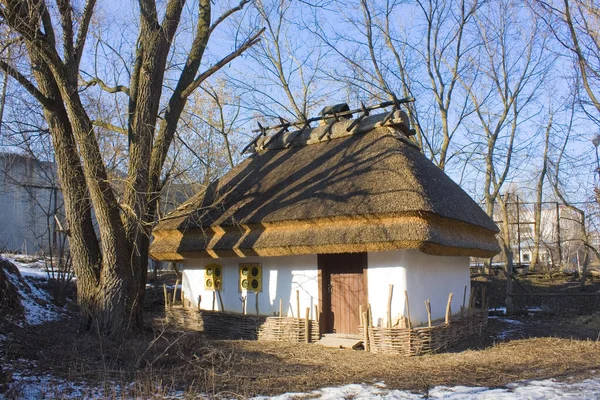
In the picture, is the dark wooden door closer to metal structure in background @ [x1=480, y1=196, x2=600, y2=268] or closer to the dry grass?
the dry grass

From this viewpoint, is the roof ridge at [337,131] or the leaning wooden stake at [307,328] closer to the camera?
the leaning wooden stake at [307,328]

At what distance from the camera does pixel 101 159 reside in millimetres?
10125

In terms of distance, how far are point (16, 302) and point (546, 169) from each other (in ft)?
85.6

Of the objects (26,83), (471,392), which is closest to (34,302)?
(26,83)

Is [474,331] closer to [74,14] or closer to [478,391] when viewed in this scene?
[478,391]

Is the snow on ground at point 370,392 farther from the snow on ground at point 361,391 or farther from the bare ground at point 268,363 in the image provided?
the bare ground at point 268,363

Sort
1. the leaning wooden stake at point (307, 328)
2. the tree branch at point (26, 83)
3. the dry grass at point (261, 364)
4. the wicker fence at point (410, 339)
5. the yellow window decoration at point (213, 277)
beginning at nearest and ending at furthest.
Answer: the dry grass at point (261, 364) < the tree branch at point (26, 83) < the wicker fence at point (410, 339) < the leaning wooden stake at point (307, 328) < the yellow window decoration at point (213, 277)

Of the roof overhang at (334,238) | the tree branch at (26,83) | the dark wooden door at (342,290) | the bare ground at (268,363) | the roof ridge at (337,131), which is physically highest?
the roof ridge at (337,131)

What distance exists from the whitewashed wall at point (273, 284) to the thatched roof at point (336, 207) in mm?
722

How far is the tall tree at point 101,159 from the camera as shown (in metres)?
9.88

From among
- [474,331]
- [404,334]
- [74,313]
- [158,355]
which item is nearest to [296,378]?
[158,355]

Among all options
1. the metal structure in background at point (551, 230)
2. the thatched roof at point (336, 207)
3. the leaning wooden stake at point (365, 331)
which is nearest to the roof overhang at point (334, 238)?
the thatched roof at point (336, 207)

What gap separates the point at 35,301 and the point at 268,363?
9646 millimetres

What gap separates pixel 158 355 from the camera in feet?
27.2
